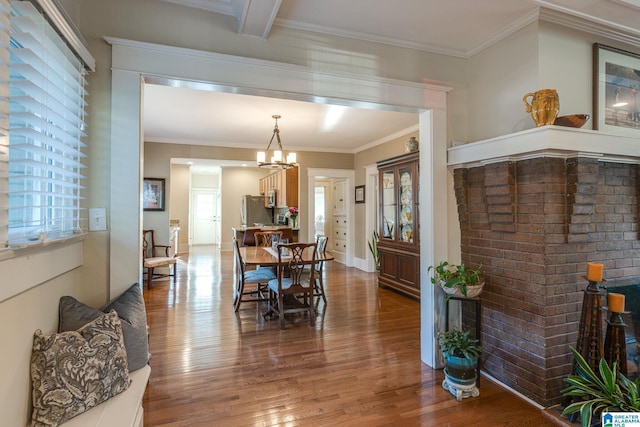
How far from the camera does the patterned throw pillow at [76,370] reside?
1.28 m

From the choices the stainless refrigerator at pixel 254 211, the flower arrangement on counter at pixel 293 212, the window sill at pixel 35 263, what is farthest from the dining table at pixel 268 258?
the stainless refrigerator at pixel 254 211

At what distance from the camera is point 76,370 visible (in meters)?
1.35

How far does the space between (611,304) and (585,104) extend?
4.46 ft

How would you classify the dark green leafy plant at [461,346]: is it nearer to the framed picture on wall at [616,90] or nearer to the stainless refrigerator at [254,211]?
the framed picture on wall at [616,90]

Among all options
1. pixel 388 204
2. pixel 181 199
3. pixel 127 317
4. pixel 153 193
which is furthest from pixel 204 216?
pixel 127 317

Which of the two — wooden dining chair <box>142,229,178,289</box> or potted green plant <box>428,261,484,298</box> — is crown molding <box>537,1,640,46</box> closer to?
potted green plant <box>428,261,484,298</box>

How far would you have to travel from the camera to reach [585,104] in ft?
7.30

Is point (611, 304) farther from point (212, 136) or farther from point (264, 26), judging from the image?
point (212, 136)

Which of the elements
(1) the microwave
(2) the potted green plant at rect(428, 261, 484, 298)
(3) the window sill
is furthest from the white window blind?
(1) the microwave

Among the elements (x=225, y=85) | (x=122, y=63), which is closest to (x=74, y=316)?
(x=122, y=63)

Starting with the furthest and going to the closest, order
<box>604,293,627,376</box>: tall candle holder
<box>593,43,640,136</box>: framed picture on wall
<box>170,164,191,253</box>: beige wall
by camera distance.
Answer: <box>170,164,191,253</box>: beige wall → <box>593,43,640,136</box>: framed picture on wall → <box>604,293,627,376</box>: tall candle holder

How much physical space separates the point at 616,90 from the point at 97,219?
11.6ft

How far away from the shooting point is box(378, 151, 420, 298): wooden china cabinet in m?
4.43

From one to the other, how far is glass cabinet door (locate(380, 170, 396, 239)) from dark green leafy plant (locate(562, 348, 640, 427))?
3334mm
